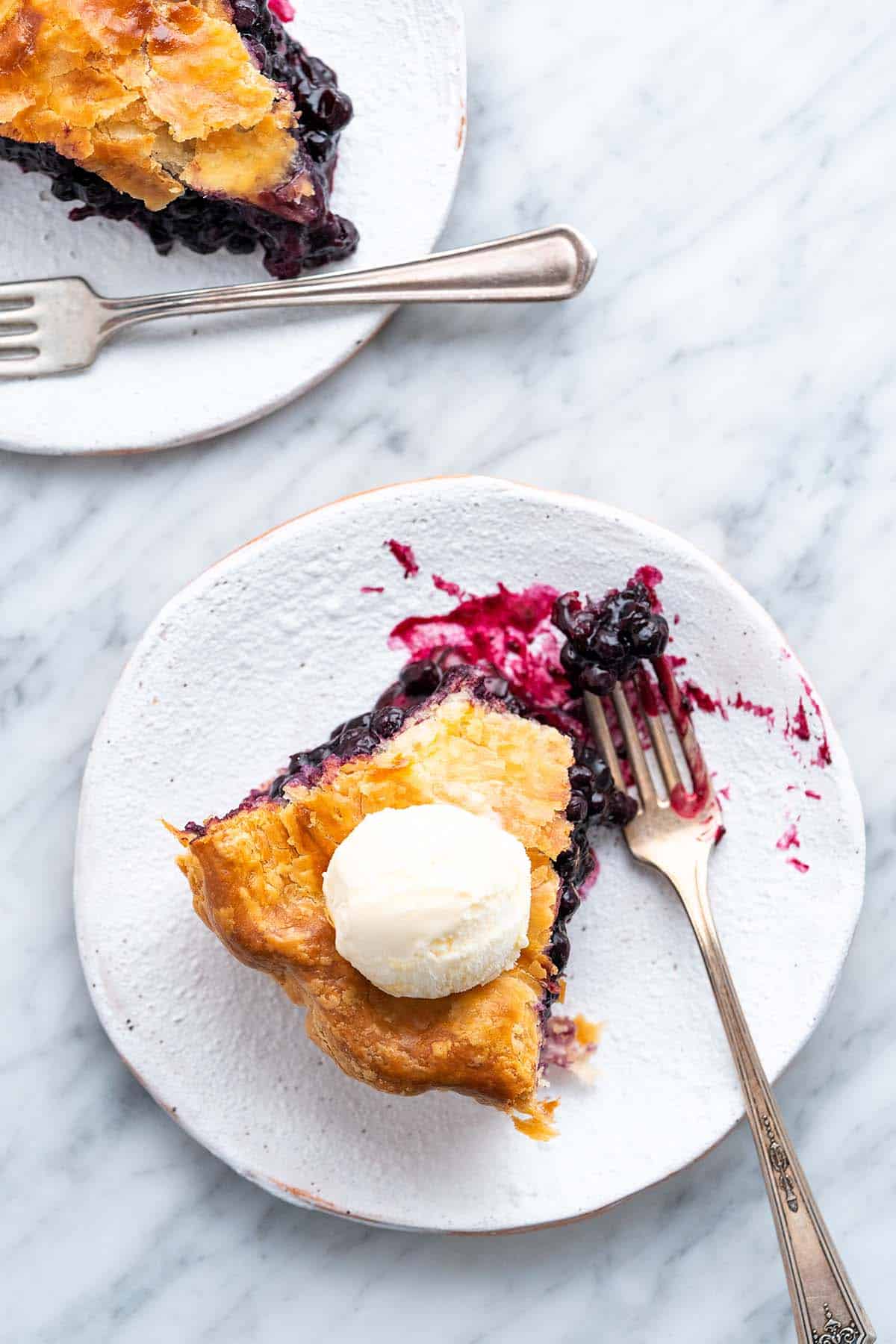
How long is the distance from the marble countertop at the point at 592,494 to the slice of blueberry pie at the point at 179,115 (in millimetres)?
327

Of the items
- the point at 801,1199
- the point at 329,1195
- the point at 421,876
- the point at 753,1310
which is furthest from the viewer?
the point at 753,1310

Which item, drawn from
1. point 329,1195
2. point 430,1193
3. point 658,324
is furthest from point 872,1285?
point 658,324

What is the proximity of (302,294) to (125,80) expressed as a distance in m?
0.47

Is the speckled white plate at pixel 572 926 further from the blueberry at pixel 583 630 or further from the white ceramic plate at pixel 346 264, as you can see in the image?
the white ceramic plate at pixel 346 264

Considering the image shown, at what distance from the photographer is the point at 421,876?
1842 mm

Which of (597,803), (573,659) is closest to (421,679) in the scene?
(573,659)

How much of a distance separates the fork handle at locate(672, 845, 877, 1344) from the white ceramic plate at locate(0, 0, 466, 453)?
132 cm

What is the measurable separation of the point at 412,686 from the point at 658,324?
35.4 inches

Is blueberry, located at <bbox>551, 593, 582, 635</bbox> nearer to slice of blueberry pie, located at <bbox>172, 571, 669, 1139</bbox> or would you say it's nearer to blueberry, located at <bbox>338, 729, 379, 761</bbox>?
slice of blueberry pie, located at <bbox>172, 571, 669, 1139</bbox>

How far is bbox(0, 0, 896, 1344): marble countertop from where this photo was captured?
240cm

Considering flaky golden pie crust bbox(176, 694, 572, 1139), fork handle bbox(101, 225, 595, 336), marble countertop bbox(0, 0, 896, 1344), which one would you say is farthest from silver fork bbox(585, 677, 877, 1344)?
fork handle bbox(101, 225, 595, 336)

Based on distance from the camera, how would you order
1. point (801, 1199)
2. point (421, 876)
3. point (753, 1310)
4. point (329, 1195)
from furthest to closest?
point (753, 1310) < point (329, 1195) < point (801, 1199) < point (421, 876)

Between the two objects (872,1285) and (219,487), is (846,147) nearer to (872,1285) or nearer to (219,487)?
(219,487)

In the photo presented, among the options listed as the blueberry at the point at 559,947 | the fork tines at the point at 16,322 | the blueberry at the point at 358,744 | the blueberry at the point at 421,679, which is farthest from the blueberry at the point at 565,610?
the fork tines at the point at 16,322
